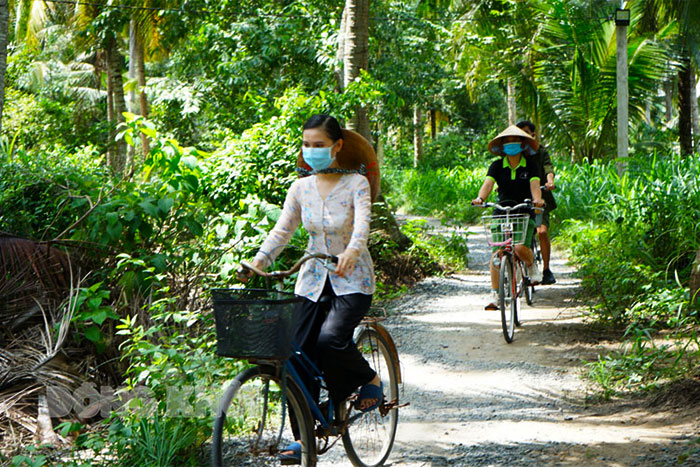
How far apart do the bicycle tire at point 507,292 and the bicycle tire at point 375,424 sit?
2.70 metres

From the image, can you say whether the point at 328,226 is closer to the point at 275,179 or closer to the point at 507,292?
the point at 507,292

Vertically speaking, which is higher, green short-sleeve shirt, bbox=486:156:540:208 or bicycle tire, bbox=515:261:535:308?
green short-sleeve shirt, bbox=486:156:540:208

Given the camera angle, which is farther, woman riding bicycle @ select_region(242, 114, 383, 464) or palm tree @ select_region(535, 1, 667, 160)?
palm tree @ select_region(535, 1, 667, 160)

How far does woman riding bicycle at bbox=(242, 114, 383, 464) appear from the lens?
11.6 feet

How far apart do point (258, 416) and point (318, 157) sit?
1.31 meters

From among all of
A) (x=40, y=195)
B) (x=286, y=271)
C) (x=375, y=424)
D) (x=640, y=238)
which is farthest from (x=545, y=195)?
(x=286, y=271)

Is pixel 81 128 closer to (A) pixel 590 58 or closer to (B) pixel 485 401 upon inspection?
(A) pixel 590 58

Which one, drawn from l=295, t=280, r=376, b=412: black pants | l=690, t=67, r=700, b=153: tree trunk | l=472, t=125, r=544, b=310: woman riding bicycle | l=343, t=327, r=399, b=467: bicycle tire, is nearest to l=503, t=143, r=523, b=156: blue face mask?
l=472, t=125, r=544, b=310: woman riding bicycle

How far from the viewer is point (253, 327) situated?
2.88 meters

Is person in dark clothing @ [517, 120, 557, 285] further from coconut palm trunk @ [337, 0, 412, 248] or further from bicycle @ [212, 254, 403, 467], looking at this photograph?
bicycle @ [212, 254, 403, 467]

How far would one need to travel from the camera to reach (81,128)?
31.4 meters

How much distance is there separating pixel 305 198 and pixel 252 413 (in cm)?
109

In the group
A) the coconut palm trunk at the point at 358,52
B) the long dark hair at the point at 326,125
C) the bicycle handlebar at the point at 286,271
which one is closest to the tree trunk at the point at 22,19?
the coconut palm trunk at the point at 358,52

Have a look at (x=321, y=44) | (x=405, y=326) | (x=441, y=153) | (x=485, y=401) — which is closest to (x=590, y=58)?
(x=321, y=44)
